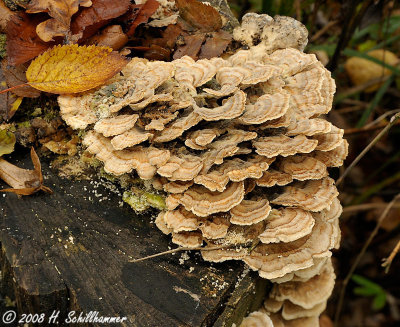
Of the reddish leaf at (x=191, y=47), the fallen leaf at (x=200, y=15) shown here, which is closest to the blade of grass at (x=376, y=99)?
the fallen leaf at (x=200, y=15)

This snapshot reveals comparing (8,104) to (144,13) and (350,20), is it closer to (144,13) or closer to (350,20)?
(144,13)

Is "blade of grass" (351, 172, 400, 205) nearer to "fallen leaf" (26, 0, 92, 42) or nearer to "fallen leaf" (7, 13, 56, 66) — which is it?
"fallen leaf" (26, 0, 92, 42)

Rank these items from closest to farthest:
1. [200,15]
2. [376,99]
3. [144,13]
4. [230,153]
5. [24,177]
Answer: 1. [230,153]
2. [24,177]
3. [144,13]
4. [200,15]
5. [376,99]

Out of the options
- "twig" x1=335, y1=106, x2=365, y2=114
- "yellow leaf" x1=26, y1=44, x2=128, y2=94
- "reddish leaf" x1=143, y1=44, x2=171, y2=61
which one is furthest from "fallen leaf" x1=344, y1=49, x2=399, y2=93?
"yellow leaf" x1=26, y1=44, x2=128, y2=94

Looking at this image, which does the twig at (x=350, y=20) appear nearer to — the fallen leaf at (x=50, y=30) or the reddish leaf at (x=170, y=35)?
the reddish leaf at (x=170, y=35)

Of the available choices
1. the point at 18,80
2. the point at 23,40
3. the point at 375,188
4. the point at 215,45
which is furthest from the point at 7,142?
the point at 375,188

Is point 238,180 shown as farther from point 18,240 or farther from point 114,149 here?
point 18,240
